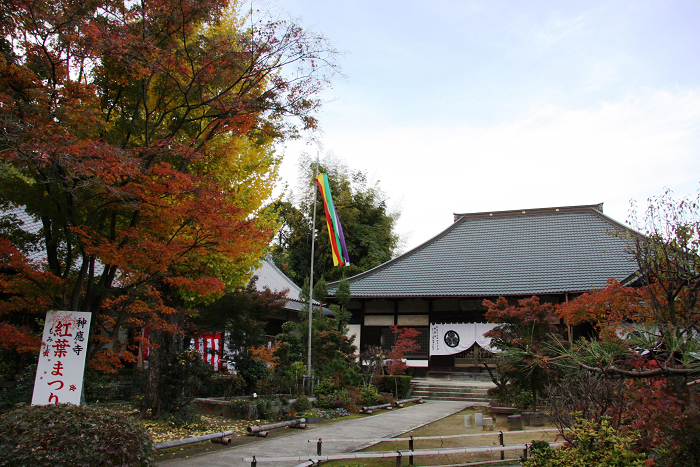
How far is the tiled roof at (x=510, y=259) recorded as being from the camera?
17.4m

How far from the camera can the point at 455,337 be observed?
17.5 m

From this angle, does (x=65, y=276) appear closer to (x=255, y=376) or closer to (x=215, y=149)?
(x=215, y=149)

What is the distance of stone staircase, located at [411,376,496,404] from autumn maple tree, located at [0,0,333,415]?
33.9 feet

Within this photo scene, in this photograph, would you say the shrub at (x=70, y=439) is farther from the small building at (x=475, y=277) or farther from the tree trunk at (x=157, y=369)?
the small building at (x=475, y=277)

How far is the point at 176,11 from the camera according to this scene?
21.0 feet

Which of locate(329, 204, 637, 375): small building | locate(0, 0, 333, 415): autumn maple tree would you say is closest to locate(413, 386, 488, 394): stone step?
locate(329, 204, 637, 375): small building

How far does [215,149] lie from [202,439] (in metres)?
4.46

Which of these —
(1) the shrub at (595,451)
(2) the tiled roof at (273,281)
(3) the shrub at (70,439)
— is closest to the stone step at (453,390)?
(2) the tiled roof at (273,281)

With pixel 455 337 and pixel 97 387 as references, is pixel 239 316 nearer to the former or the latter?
pixel 97 387

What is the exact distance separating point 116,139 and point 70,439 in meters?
4.38

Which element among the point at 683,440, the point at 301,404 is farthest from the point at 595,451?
the point at 301,404

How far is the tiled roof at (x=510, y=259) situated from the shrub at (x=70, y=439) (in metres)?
14.3

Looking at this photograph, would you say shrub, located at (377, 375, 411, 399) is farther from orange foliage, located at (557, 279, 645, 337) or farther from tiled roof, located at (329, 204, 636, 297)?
orange foliage, located at (557, 279, 645, 337)

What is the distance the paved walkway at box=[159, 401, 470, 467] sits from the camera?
6.08 m
